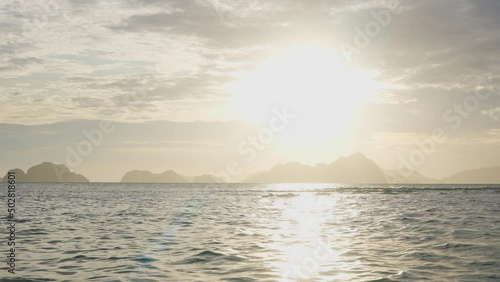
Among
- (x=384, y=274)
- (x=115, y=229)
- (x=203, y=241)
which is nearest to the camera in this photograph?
(x=384, y=274)

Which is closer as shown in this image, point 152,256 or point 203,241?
point 152,256

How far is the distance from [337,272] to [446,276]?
4.10 m

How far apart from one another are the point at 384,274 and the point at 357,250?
6.03 meters

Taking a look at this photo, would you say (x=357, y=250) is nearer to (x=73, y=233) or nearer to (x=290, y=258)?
(x=290, y=258)

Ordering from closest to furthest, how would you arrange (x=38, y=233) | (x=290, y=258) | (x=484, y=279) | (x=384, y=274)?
(x=484, y=279)
(x=384, y=274)
(x=290, y=258)
(x=38, y=233)

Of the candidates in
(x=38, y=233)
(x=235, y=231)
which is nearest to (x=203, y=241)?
(x=235, y=231)

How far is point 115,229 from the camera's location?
35312 millimetres

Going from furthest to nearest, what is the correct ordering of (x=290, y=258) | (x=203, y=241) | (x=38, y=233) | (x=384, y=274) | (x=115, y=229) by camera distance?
(x=115, y=229) → (x=38, y=233) → (x=203, y=241) → (x=290, y=258) → (x=384, y=274)

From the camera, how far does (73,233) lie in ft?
107

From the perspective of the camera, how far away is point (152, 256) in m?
22.8

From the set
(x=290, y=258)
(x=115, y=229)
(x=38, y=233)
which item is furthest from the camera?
(x=115, y=229)

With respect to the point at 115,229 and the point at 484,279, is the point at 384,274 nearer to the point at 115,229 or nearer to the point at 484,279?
the point at 484,279

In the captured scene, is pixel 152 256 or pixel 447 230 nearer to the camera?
pixel 152 256

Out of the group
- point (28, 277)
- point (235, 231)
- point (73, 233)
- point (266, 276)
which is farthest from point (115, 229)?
point (266, 276)
